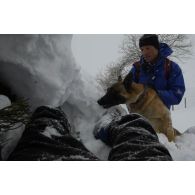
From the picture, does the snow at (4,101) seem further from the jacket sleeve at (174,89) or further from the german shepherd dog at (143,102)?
the jacket sleeve at (174,89)

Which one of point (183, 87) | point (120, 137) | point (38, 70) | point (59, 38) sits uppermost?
point (59, 38)

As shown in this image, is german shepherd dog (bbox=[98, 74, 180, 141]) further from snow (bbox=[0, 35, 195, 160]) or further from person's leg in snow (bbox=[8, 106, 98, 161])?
person's leg in snow (bbox=[8, 106, 98, 161])

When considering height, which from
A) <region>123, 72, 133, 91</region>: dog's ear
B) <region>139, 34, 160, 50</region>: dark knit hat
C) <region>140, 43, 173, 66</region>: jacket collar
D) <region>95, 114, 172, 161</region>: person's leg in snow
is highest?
<region>139, 34, 160, 50</region>: dark knit hat

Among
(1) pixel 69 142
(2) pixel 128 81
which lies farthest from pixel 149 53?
(1) pixel 69 142

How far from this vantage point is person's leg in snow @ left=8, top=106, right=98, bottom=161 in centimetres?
132

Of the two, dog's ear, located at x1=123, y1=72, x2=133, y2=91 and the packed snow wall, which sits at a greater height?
the packed snow wall

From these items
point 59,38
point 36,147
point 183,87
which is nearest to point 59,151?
point 36,147

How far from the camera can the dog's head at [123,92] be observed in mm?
1638

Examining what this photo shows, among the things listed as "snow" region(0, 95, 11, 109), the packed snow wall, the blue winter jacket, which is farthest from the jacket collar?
"snow" region(0, 95, 11, 109)

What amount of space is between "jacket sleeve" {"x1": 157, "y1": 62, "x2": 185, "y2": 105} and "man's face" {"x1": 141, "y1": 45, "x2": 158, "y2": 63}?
95mm

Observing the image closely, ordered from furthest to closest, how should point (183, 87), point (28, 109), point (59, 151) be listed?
point (183, 87) < point (28, 109) < point (59, 151)

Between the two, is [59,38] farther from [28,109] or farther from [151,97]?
[151,97]

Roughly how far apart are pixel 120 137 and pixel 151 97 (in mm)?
312

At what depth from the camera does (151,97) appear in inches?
65.0
